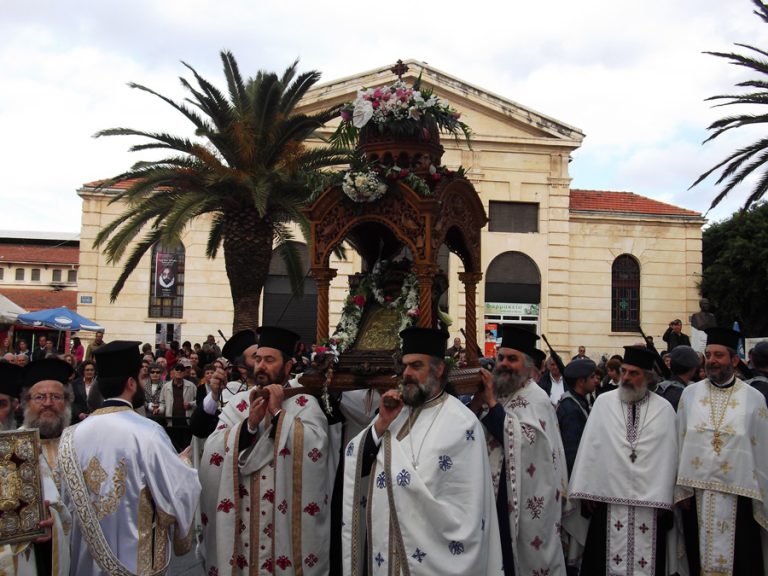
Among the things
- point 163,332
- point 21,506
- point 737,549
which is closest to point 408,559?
point 21,506

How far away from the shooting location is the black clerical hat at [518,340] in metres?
6.73

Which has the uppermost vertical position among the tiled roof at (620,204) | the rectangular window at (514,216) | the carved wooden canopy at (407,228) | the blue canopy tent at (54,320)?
the tiled roof at (620,204)

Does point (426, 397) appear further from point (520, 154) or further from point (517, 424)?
point (520, 154)

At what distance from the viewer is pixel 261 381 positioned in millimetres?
6008

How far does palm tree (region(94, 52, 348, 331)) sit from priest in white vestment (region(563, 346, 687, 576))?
9.95 m

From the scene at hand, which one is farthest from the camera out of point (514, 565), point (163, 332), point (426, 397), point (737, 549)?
point (163, 332)

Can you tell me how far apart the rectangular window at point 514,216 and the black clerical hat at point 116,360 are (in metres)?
26.7

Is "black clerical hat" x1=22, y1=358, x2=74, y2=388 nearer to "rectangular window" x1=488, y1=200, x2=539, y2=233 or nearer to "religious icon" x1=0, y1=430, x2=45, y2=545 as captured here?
"religious icon" x1=0, y1=430, x2=45, y2=545

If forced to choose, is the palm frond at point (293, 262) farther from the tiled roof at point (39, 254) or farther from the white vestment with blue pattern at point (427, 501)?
the tiled roof at point (39, 254)

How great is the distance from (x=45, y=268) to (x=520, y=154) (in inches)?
1383

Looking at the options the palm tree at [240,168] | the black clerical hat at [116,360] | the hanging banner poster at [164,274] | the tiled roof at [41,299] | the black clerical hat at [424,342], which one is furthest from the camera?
the tiled roof at [41,299]

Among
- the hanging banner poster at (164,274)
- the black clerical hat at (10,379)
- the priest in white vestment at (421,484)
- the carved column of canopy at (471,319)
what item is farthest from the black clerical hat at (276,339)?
the hanging banner poster at (164,274)

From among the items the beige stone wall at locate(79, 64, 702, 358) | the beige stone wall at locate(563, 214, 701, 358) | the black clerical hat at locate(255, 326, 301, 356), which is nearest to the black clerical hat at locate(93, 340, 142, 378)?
the black clerical hat at locate(255, 326, 301, 356)

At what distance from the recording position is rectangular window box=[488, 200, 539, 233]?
31.2 m
